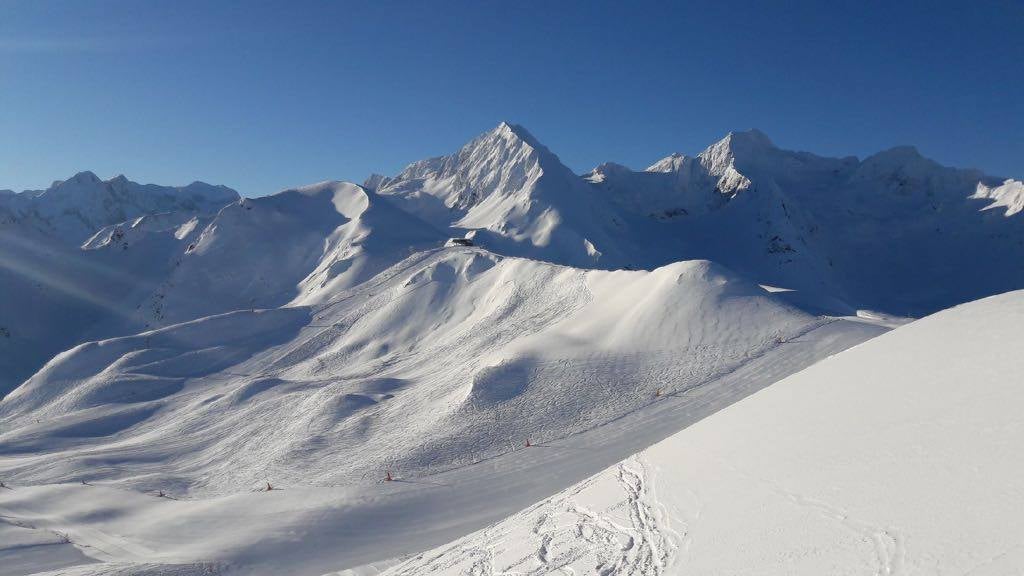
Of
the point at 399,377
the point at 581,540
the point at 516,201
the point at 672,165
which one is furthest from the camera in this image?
the point at 672,165

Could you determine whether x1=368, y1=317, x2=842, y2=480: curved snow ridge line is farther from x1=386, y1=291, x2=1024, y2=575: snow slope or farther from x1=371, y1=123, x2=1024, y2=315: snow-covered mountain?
x1=371, y1=123, x2=1024, y2=315: snow-covered mountain

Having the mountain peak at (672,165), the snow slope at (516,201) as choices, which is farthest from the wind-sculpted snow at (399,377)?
the mountain peak at (672,165)

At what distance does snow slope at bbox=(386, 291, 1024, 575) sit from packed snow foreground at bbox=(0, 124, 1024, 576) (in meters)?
0.05

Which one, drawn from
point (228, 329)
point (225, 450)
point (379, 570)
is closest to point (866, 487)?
point (379, 570)

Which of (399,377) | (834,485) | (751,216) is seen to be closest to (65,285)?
(399,377)

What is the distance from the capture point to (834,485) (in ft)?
30.0

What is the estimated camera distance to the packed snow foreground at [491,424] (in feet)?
29.6

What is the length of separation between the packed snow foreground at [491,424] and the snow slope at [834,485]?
50mm

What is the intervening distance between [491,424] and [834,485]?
58.0 feet

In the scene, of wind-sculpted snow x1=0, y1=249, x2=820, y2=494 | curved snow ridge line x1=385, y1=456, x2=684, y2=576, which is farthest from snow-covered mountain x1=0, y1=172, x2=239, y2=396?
curved snow ridge line x1=385, y1=456, x2=684, y2=576

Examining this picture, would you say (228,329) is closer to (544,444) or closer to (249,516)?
(249,516)

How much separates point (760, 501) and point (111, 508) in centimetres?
2501

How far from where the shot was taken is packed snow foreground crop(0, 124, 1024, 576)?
9008mm

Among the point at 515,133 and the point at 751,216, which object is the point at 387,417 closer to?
the point at 515,133
